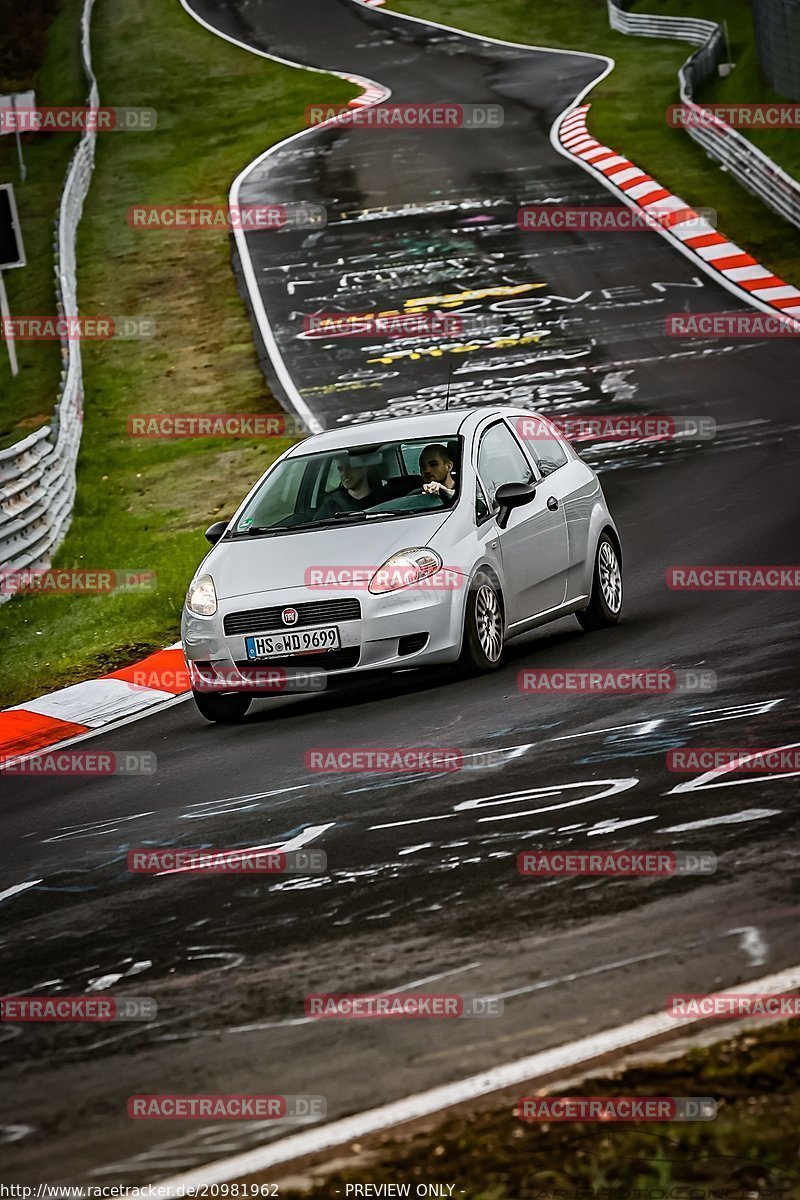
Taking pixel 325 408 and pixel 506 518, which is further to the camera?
pixel 325 408

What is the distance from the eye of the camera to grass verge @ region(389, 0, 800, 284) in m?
29.3

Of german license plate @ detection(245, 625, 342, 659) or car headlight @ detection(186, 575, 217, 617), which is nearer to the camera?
german license plate @ detection(245, 625, 342, 659)

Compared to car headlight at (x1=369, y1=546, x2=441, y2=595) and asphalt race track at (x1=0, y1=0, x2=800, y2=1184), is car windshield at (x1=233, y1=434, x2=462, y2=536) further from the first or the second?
asphalt race track at (x1=0, y1=0, x2=800, y2=1184)

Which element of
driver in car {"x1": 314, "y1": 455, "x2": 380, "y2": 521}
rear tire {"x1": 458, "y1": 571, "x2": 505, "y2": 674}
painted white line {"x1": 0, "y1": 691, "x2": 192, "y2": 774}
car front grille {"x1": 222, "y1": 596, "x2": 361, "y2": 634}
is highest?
driver in car {"x1": 314, "y1": 455, "x2": 380, "y2": 521}

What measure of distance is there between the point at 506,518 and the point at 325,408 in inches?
447

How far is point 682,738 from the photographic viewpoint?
8531mm

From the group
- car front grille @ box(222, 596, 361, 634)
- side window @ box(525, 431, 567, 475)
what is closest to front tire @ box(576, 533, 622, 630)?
side window @ box(525, 431, 567, 475)

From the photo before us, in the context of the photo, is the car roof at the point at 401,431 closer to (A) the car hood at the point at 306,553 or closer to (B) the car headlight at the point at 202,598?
(A) the car hood at the point at 306,553

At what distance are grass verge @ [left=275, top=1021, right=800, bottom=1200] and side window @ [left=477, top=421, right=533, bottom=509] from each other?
706 centimetres

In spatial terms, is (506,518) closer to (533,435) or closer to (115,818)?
(533,435)

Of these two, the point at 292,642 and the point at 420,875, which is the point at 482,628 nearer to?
the point at 292,642

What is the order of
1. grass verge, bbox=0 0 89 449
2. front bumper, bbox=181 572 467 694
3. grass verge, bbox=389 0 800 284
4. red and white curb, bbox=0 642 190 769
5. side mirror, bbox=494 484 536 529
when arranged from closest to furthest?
front bumper, bbox=181 572 467 694 < side mirror, bbox=494 484 536 529 < red and white curb, bbox=0 642 190 769 < grass verge, bbox=0 0 89 449 < grass verge, bbox=389 0 800 284

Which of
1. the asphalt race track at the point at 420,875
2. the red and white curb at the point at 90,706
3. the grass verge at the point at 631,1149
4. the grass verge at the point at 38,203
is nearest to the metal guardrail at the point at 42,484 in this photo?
the grass verge at the point at 38,203

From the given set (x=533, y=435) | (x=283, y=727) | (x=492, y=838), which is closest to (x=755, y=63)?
(x=533, y=435)
